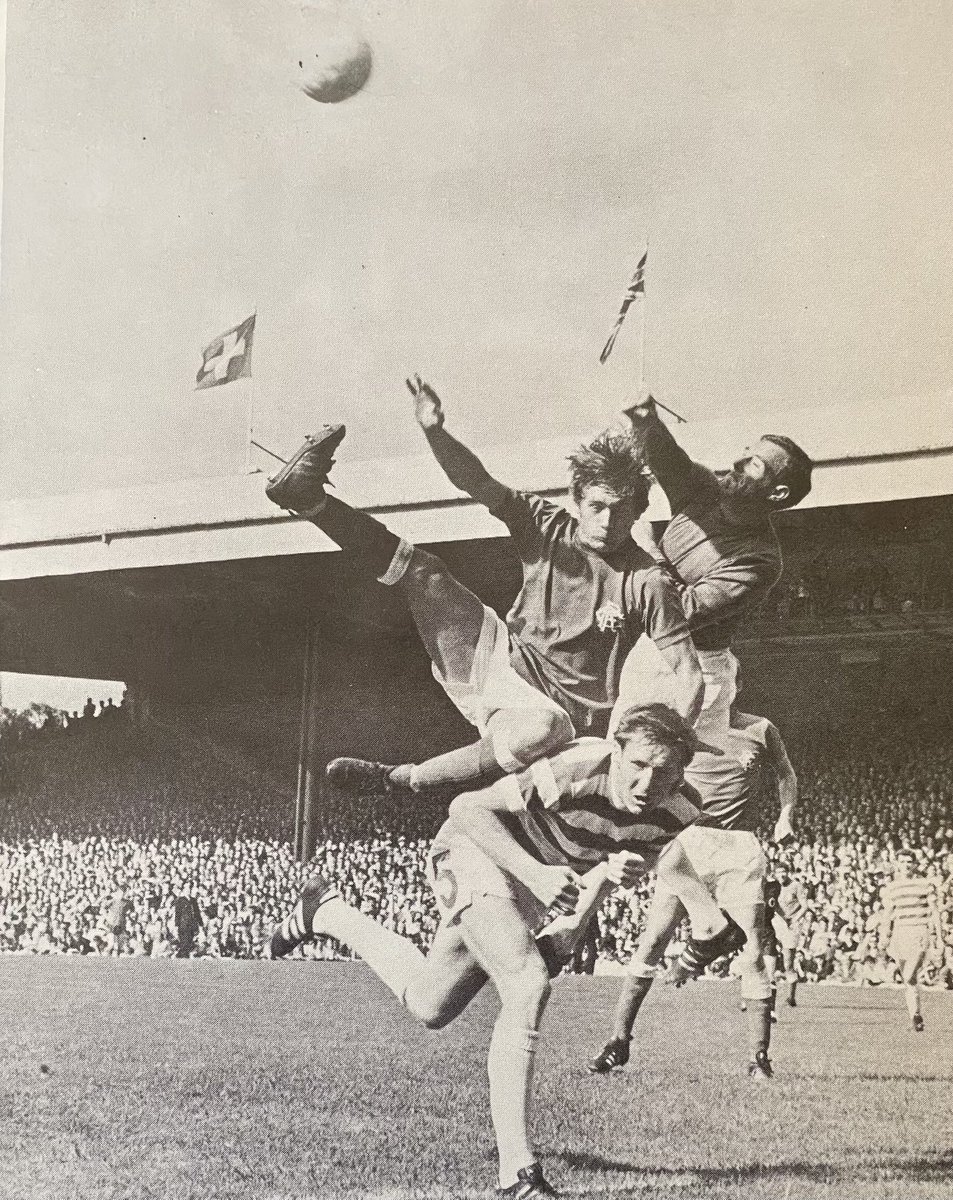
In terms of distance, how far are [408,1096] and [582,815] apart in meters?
1.33

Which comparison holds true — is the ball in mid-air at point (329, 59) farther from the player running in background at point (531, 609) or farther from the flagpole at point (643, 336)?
the flagpole at point (643, 336)

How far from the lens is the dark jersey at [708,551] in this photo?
18.2ft

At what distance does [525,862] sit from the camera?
550cm

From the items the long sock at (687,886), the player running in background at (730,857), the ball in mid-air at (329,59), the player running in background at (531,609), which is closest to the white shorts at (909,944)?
the player running in background at (730,857)

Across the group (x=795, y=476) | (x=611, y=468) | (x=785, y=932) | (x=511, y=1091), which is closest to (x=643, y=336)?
(x=611, y=468)

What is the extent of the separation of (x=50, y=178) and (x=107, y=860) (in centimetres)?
337

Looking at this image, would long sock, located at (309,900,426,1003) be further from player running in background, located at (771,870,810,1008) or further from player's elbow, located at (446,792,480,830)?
player running in background, located at (771,870,810,1008)

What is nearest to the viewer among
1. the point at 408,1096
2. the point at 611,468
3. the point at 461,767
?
the point at 408,1096

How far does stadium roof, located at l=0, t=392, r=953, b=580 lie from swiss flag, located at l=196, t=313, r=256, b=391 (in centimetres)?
49

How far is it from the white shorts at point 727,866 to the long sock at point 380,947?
108 centimetres

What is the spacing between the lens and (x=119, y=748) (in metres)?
6.48

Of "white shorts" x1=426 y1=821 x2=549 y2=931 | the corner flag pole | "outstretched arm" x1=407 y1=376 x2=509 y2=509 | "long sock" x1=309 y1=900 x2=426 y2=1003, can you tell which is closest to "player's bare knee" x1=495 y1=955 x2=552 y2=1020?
"white shorts" x1=426 y1=821 x2=549 y2=931

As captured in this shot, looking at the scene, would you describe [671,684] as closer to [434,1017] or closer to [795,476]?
[795,476]

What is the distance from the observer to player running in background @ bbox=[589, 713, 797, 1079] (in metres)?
5.35
